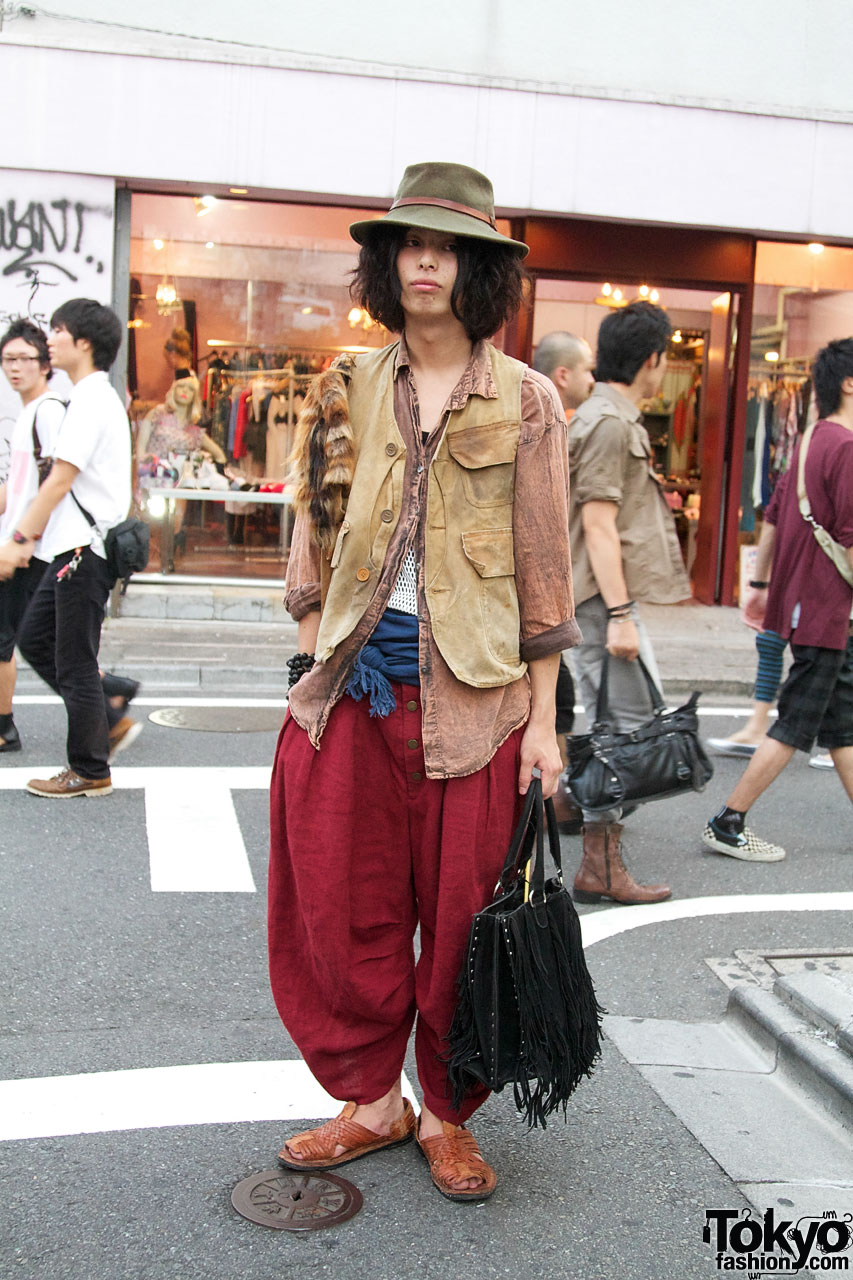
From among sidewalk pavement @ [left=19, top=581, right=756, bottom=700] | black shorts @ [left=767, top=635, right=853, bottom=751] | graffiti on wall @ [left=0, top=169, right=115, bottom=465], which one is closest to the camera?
black shorts @ [left=767, top=635, right=853, bottom=751]

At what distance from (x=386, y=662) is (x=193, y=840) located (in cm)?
284

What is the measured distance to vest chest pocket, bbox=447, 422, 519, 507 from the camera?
2.89 m

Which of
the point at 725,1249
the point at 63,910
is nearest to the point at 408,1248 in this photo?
the point at 725,1249

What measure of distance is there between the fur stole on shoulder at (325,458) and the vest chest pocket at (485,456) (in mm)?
225

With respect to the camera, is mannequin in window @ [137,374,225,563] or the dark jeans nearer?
the dark jeans

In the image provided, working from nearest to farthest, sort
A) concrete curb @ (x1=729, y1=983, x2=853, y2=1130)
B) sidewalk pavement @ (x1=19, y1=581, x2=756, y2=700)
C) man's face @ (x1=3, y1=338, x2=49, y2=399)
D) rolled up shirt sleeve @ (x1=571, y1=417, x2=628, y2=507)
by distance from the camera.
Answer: concrete curb @ (x1=729, y1=983, x2=853, y2=1130), rolled up shirt sleeve @ (x1=571, y1=417, x2=628, y2=507), man's face @ (x1=3, y1=338, x2=49, y2=399), sidewalk pavement @ (x1=19, y1=581, x2=756, y2=700)

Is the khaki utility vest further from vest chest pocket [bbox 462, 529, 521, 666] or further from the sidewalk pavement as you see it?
the sidewalk pavement

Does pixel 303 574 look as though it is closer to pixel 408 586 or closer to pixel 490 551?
pixel 408 586

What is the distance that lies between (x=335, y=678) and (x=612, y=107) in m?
9.81

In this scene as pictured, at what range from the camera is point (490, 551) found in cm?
291

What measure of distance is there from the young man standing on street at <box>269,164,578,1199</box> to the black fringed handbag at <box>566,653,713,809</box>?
170 centimetres

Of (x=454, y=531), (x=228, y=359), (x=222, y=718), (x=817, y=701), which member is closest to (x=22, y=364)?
Result: (x=222, y=718)

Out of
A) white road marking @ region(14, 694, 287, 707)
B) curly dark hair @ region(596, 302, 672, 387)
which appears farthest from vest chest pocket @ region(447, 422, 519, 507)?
white road marking @ region(14, 694, 287, 707)

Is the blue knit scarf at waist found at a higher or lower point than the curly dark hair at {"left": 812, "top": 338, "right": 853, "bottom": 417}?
lower
